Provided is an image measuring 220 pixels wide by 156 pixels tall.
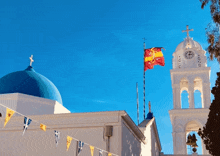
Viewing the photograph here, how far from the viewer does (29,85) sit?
2125 centimetres

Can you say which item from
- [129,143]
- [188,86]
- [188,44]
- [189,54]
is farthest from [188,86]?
[129,143]

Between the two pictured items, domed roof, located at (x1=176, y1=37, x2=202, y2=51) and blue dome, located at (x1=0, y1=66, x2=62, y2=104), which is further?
domed roof, located at (x1=176, y1=37, x2=202, y2=51)

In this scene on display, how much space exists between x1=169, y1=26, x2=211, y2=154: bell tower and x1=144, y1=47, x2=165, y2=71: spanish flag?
2959mm

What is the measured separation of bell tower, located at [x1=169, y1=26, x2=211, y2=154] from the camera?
28.8 meters

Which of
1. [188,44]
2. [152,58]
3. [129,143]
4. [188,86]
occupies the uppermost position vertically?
[188,44]

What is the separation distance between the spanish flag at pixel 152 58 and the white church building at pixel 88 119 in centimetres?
294

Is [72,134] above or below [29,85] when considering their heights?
below

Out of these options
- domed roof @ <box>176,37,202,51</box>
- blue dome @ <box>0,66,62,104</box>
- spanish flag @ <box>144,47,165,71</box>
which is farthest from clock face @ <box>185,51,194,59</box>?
blue dome @ <box>0,66,62,104</box>

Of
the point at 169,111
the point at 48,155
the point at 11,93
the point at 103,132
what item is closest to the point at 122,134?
the point at 103,132

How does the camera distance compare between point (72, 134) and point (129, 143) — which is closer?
point (72, 134)

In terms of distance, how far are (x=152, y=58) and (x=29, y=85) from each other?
1259 cm

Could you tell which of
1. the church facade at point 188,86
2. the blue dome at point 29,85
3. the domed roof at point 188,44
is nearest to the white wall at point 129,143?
the blue dome at point 29,85

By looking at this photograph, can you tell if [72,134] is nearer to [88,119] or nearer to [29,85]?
[88,119]

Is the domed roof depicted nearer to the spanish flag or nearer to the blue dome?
the spanish flag
